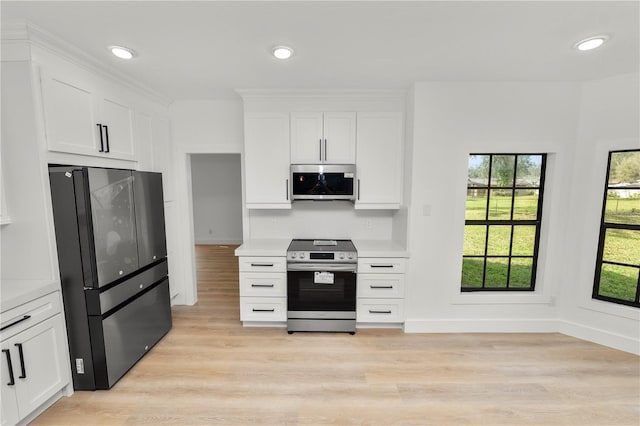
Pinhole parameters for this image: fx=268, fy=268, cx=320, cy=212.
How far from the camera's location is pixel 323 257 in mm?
2730

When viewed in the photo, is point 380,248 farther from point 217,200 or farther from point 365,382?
point 217,200

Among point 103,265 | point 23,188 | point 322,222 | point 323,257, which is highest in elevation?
point 23,188

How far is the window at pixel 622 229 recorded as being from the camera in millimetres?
2482

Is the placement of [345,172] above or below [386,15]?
below

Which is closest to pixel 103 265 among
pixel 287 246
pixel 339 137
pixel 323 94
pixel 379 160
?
pixel 287 246

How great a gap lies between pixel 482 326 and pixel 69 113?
412cm

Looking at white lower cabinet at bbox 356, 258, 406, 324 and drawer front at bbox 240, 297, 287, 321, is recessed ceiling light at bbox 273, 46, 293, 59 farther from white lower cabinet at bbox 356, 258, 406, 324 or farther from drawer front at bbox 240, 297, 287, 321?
drawer front at bbox 240, 297, 287, 321

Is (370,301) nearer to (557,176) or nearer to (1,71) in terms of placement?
(557,176)

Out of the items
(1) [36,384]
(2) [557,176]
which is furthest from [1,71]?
(2) [557,176]

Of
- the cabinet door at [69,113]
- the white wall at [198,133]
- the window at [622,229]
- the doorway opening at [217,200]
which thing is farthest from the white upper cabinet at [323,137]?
the doorway opening at [217,200]

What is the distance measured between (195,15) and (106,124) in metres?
1.35

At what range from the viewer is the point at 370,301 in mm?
2826

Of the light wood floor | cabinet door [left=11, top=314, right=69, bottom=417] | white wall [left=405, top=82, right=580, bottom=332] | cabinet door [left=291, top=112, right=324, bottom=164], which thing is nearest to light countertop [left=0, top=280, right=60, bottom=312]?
cabinet door [left=11, top=314, right=69, bottom=417]

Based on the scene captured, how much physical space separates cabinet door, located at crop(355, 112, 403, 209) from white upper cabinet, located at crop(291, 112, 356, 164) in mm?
110
